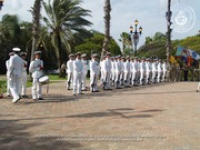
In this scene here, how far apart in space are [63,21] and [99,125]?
27.7 meters

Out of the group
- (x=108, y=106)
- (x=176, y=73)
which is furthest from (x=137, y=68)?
(x=108, y=106)

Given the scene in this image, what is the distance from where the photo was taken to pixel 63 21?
117 feet

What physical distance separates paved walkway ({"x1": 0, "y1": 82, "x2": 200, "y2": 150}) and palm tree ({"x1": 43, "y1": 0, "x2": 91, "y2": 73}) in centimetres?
2306

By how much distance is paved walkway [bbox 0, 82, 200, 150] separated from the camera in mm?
7055

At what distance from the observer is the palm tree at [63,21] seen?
35.5 m

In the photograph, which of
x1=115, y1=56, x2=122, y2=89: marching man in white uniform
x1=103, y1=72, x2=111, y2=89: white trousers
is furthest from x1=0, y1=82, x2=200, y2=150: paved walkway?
x1=115, y1=56, x2=122, y2=89: marching man in white uniform

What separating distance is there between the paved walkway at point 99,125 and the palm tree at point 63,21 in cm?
2306

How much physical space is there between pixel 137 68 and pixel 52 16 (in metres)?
15.9

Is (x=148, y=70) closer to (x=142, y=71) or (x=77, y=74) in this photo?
(x=142, y=71)

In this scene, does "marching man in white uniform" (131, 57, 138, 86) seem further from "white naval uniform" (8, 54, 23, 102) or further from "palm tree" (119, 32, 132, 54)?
"palm tree" (119, 32, 132, 54)

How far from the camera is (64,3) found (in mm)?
35594

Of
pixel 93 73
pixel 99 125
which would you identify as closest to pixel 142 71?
pixel 93 73

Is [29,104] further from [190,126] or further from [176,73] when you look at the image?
[176,73]

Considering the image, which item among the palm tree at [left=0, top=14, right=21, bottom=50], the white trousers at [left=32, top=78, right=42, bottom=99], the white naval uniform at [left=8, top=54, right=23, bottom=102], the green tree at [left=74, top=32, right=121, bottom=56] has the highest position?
the palm tree at [left=0, top=14, right=21, bottom=50]
